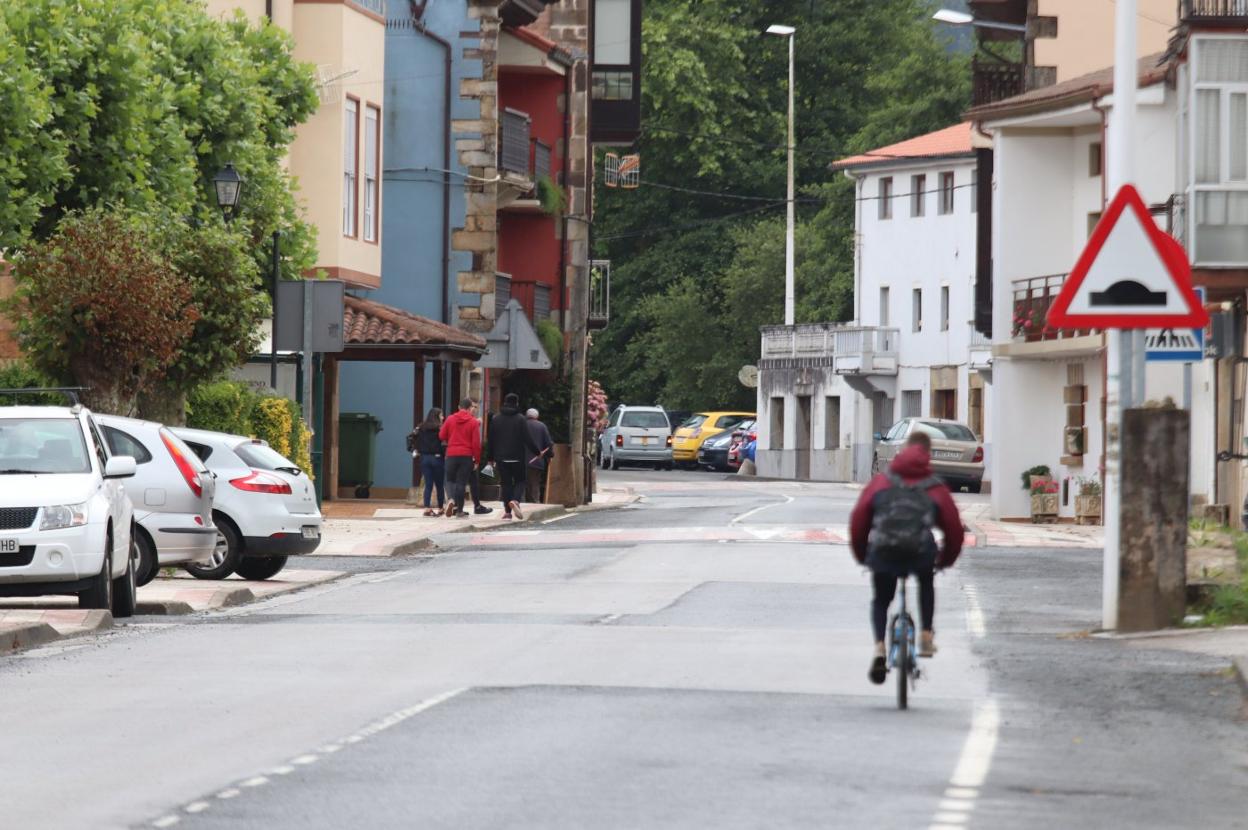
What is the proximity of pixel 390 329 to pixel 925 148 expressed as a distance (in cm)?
3818

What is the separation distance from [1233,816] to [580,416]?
139ft

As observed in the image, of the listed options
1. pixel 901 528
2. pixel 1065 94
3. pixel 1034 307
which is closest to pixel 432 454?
pixel 1034 307

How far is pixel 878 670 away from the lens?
43.4ft

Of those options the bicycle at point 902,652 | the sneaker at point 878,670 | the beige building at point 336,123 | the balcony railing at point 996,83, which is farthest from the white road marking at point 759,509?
the bicycle at point 902,652

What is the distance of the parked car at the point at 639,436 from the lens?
81625 millimetres

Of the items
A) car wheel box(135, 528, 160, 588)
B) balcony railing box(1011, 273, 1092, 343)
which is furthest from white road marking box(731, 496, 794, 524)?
car wheel box(135, 528, 160, 588)

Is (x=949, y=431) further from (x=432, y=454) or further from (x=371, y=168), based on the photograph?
(x=432, y=454)

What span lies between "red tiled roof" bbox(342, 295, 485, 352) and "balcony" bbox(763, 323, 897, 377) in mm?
36631

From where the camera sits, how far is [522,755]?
10.9 m

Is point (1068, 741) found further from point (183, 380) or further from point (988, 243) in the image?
point (988, 243)

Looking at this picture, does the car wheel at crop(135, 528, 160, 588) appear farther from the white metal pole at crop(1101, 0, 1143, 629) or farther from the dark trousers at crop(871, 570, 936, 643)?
the dark trousers at crop(871, 570, 936, 643)

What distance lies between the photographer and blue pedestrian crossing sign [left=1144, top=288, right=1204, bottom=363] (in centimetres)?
2219

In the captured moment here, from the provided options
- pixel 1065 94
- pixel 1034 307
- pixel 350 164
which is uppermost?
pixel 1065 94

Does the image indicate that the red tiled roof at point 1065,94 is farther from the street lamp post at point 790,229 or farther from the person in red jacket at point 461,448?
the street lamp post at point 790,229
